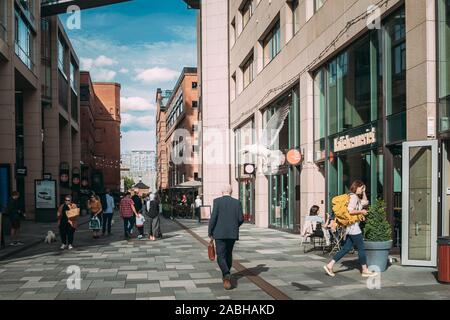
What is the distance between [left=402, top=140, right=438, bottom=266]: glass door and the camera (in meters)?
11.3

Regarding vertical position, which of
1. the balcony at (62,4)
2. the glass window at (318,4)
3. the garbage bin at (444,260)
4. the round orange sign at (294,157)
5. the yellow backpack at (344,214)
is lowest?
the garbage bin at (444,260)

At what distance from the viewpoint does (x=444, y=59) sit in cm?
1164

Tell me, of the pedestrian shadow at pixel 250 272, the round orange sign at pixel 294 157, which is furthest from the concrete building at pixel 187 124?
the pedestrian shadow at pixel 250 272

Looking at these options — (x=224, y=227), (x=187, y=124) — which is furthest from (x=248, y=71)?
(x=187, y=124)

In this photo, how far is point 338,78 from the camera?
17750 millimetres

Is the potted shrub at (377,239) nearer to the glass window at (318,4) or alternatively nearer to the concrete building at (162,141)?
the glass window at (318,4)

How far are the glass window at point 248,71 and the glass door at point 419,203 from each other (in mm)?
19995

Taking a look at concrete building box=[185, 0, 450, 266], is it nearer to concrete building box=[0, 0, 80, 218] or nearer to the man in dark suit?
the man in dark suit

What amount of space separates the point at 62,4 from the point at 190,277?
38.2 m

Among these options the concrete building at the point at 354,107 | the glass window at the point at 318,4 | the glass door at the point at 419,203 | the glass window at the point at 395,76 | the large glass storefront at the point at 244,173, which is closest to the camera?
the glass door at the point at 419,203

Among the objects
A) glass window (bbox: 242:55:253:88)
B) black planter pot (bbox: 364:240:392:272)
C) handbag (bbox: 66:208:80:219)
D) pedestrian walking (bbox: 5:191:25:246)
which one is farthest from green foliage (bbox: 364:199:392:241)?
glass window (bbox: 242:55:253:88)

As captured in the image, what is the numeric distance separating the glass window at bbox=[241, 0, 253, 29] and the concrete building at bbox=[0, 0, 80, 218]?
1341cm

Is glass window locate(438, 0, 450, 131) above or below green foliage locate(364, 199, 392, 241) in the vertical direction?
above

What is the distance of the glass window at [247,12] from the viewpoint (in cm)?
3125
